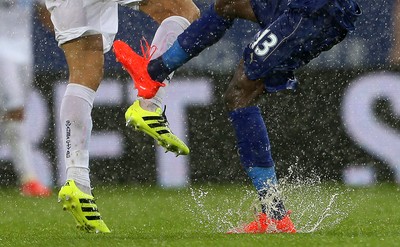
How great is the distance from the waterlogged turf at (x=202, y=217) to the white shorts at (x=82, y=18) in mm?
849

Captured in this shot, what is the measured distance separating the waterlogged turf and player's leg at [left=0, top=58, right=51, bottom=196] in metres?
0.14

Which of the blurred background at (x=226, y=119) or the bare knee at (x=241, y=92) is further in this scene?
the blurred background at (x=226, y=119)

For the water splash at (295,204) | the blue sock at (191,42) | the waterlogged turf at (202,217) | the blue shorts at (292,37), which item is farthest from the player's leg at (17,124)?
the blue shorts at (292,37)

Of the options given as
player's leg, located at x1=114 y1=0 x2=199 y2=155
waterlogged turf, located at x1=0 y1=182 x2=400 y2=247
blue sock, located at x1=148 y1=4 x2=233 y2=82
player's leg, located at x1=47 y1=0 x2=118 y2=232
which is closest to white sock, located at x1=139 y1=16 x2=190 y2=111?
player's leg, located at x1=114 y1=0 x2=199 y2=155

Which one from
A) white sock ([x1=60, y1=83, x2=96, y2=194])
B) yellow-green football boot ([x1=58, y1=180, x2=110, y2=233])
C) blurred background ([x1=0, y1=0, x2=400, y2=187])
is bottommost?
blurred background ([x1=0, y1=0, x2=400, y2=187])

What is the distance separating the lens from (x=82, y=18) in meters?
4.96

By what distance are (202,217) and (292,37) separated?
1.57 metres

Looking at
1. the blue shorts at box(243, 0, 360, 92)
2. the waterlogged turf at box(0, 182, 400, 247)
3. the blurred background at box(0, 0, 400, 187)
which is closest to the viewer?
the waterlogged turf at box(0, 182, 400, 247)

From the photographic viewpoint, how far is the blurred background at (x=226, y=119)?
24.4 ft

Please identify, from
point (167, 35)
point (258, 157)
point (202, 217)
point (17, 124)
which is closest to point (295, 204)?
point (202, 217)

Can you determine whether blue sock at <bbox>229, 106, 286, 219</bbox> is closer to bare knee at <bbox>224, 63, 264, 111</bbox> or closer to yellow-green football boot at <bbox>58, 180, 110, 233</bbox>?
bare knee at <bbox>224, 63, 264, 111</bbox>

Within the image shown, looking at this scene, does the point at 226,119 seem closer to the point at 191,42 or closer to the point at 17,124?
the point at 17,124

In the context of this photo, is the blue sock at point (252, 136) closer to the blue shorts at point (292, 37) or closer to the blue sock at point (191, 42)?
the blue shorts at point (292, 37)

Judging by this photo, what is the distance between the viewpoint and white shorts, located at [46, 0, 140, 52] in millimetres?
4945
